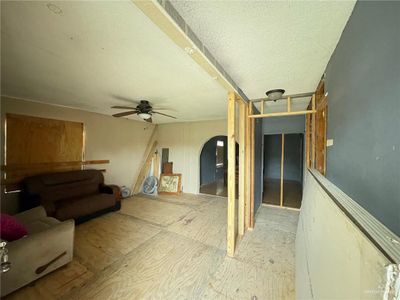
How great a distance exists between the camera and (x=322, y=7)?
1.05 meters

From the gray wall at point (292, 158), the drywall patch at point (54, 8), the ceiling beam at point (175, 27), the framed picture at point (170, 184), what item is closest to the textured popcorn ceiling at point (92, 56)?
the drywall patch at point (54, 8)

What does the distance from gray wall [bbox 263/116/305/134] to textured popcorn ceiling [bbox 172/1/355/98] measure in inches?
91.7

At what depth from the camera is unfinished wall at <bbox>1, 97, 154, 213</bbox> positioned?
10.4 ft

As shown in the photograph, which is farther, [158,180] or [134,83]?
[158,180]

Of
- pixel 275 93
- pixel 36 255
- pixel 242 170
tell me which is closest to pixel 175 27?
pixel 275 93

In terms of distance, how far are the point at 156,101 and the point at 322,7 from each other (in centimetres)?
274

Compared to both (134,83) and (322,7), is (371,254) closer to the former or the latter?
(322,7)

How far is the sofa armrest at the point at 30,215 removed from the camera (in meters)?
2.31

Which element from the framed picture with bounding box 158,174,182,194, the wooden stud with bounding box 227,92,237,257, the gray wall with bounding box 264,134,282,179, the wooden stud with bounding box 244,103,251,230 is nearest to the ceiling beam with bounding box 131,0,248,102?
the wooden stud with bounding box 227,92,237,257

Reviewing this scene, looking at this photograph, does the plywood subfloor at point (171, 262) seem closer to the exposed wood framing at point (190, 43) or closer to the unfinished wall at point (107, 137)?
the exposed wood framing at point (190, 43)

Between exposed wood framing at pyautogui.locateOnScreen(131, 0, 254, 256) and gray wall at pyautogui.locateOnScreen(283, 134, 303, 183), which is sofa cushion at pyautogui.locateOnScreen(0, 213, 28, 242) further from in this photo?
gray wall at pyautogui.locateOnScreen(283, 134, 303, 183)

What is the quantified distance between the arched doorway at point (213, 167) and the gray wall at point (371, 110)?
14.8 ft

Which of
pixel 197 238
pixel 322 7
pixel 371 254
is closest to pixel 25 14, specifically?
pixel 322 7

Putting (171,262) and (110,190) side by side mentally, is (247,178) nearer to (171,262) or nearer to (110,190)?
(171,262)
